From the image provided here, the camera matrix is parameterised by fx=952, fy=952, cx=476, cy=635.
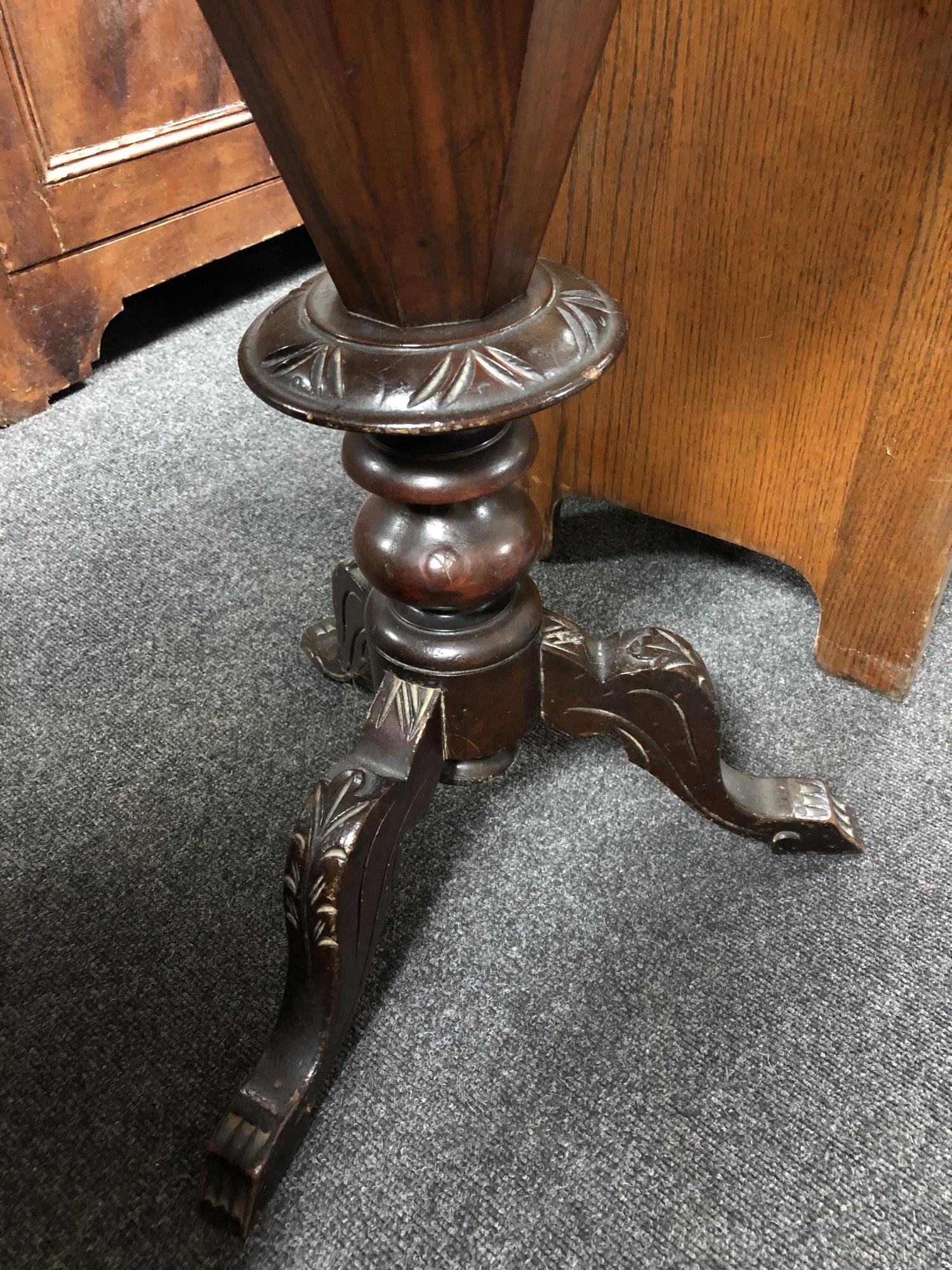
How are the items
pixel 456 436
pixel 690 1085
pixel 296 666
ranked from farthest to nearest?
1. pixel 296 666
2. pixel 690 1085
3. pixel 456 436

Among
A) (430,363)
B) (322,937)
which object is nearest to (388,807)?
(322,937)

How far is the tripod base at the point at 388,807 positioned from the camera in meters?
0.62

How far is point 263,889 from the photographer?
83 centimetres

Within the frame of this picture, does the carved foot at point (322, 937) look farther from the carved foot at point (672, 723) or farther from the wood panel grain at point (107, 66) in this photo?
the wood panel grain at point (107, 66)

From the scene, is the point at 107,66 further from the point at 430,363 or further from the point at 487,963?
the point at 487,963

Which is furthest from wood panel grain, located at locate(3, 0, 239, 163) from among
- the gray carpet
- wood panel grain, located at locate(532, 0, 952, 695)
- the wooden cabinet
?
wood panel grain, located at locate(532, 0, 952, 695)

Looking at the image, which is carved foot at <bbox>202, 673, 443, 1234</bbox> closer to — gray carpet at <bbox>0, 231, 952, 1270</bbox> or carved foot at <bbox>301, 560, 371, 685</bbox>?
gray carpet at <bbox>0, 231, 952, 1270</bbox>

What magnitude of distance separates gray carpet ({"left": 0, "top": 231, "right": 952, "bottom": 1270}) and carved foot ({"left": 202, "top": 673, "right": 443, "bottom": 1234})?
0.16 feet

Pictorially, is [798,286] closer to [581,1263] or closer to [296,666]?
[296,666]

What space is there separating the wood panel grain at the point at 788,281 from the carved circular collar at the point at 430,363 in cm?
36

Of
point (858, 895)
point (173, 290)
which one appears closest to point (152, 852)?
point (858, 895)

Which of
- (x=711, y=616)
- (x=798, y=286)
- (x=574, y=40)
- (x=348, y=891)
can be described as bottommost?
(x=711, y=616)

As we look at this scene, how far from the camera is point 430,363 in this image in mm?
512

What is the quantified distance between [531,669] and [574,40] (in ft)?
1.41
